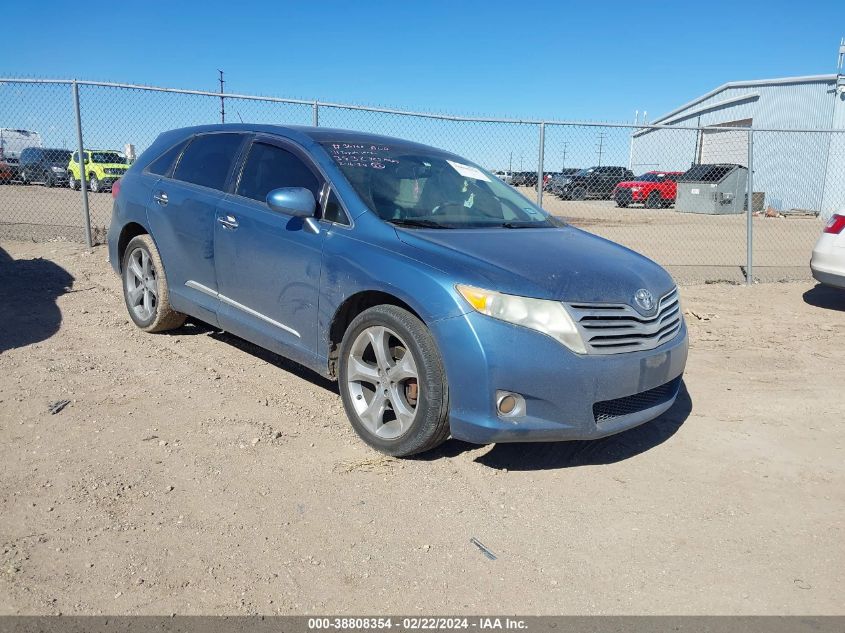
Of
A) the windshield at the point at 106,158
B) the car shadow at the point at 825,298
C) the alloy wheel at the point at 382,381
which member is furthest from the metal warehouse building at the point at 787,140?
the alloy wheel at the point at 382,381

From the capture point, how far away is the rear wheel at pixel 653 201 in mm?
27672

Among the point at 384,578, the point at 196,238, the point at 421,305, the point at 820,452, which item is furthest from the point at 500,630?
the point at 196,238

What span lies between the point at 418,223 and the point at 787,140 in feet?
92.7

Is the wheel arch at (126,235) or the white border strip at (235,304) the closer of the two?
the white border strip at (235,304)

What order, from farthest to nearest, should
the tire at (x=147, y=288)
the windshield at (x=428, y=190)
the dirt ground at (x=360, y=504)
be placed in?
the tire at (x=147, y=288)
the windshield at (x=428, y=190)
the dirt ground at (x=360, y=504)

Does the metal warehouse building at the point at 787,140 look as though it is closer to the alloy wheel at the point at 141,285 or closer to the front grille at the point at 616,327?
the alloy wheel at the point at 141,285

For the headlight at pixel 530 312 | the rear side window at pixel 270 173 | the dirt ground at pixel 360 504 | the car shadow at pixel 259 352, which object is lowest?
the dirt ground at pixel 360 504

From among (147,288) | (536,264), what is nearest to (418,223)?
(536,264)

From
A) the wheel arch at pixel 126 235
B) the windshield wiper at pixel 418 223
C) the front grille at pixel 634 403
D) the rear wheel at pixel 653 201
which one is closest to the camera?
the front grille at pixel 634 403

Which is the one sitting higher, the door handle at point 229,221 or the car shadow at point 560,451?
the door handle at point 229,221

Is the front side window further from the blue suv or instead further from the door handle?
the door handle

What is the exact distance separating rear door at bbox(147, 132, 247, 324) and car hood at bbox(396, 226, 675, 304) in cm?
170

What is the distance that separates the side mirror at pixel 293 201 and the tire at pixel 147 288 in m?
1.75

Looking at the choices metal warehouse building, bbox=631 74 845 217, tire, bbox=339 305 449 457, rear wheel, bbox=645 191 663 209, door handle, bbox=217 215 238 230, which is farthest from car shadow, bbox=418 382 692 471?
rear wheel, bbox=645 191 663 209
